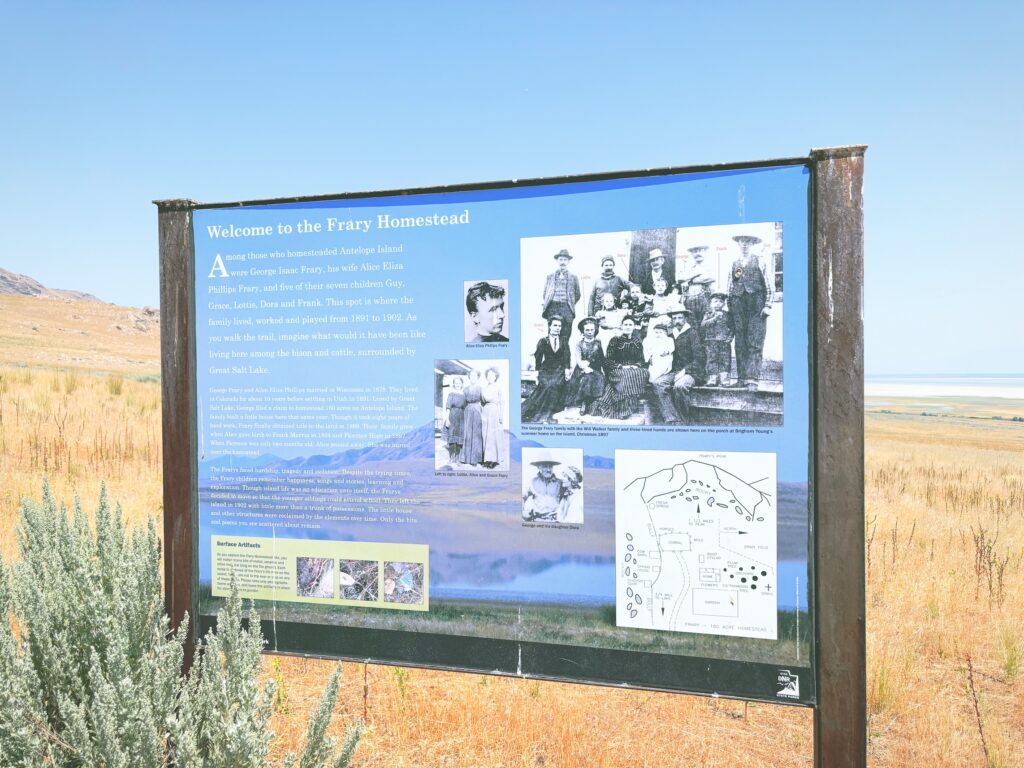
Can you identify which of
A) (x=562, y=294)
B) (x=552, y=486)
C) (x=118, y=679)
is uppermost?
(x=562, y=294)

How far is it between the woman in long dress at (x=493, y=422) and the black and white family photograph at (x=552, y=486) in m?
0.12

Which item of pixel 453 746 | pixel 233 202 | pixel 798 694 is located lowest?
pixel 453 746

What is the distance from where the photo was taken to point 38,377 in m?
16.3

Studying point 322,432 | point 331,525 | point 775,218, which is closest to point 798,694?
point 775,218

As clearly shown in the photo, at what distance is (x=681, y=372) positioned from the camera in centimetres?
259

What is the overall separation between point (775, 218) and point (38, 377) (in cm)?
1910

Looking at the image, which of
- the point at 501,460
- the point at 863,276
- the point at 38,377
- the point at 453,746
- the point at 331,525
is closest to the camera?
the point at 863,276

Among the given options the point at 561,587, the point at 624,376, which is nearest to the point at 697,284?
the point at 624,376

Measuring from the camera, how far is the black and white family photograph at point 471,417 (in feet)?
9.07

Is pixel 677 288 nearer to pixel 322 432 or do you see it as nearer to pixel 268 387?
pixel 322 432

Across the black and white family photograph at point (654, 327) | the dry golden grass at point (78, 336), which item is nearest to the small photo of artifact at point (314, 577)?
the black and white family photograph at point (654, 327)

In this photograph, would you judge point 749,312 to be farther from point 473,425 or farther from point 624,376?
point 473,425

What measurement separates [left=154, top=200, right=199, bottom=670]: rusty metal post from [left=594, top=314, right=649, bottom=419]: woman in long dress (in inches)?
81.7

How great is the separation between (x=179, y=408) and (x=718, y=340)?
2.61 meters
